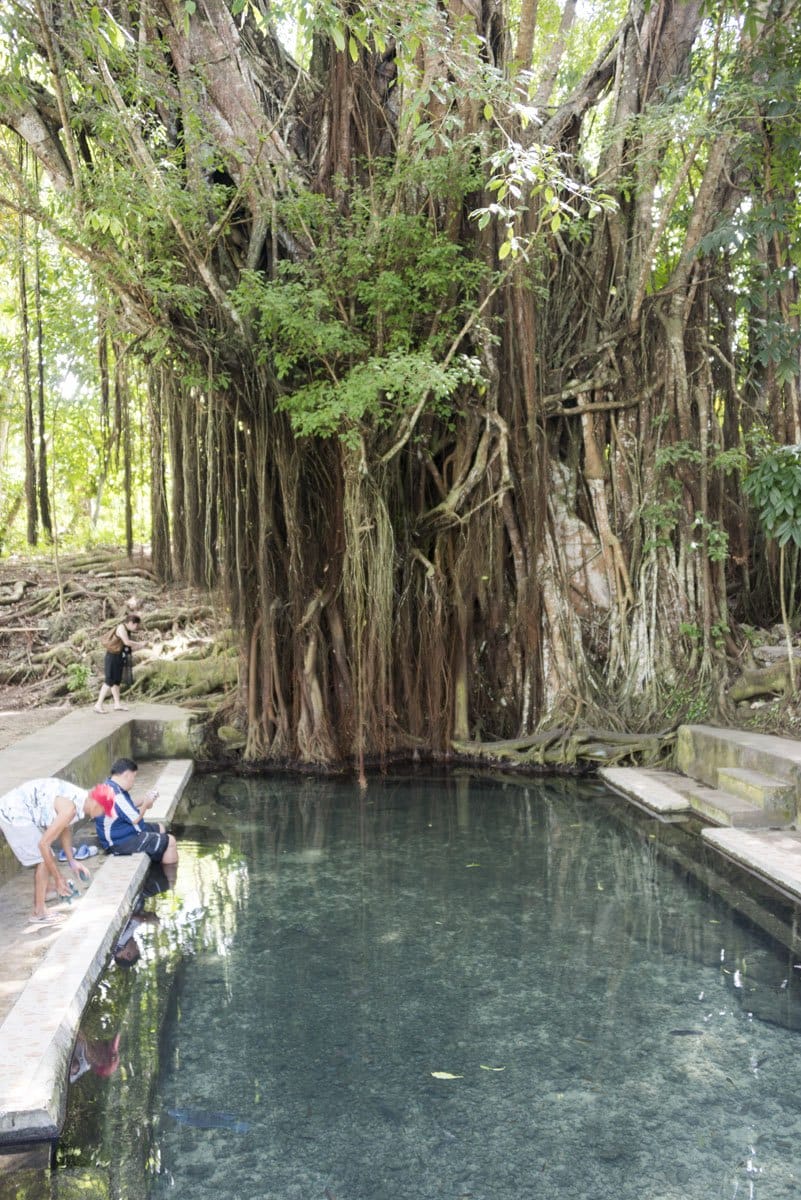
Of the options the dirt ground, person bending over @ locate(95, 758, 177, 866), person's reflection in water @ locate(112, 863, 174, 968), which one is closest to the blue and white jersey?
person bending over @ locate(95, 758, 177, 866)

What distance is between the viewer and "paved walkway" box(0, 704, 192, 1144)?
2.52 m

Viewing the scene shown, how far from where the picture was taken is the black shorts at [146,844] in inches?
197

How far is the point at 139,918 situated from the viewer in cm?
456

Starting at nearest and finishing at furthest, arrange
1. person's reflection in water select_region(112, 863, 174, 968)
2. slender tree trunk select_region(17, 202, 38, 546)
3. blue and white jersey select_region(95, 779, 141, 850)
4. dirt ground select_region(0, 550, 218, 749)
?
person's reflection in water select_region(112, 863, 174, 968)
blue and white jersey select_region(95, 779, 141, 850)
slender tree trunk select_region(17, 202, 38, 546)
dirt ground select_region(0, 550, 218, 749)

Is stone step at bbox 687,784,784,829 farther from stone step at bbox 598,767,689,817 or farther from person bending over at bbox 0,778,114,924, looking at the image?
person bending over at bbox 0,778,114,924

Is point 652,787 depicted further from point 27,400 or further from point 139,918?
point 27,400

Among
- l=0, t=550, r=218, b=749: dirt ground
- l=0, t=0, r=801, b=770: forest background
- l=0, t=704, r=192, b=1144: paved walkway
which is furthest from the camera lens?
l=0, t=550, r=218, b=749: dirt ground

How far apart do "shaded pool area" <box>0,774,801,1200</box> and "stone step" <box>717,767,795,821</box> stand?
0.52 metres

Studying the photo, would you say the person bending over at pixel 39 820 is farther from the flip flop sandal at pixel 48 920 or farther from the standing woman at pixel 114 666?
the standing woman at pixel 114 666

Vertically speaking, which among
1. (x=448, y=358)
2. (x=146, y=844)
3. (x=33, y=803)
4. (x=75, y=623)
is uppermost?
(x=448, y=358)

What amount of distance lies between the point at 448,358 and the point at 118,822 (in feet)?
13.4

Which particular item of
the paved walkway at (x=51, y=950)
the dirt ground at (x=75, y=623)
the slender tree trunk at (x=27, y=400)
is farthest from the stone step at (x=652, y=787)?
the slender tree trunk at (x=27, y=400)

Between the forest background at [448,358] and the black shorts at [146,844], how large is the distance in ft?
9.67

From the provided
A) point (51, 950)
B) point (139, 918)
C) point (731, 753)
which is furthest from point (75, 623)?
point (51, 950)
